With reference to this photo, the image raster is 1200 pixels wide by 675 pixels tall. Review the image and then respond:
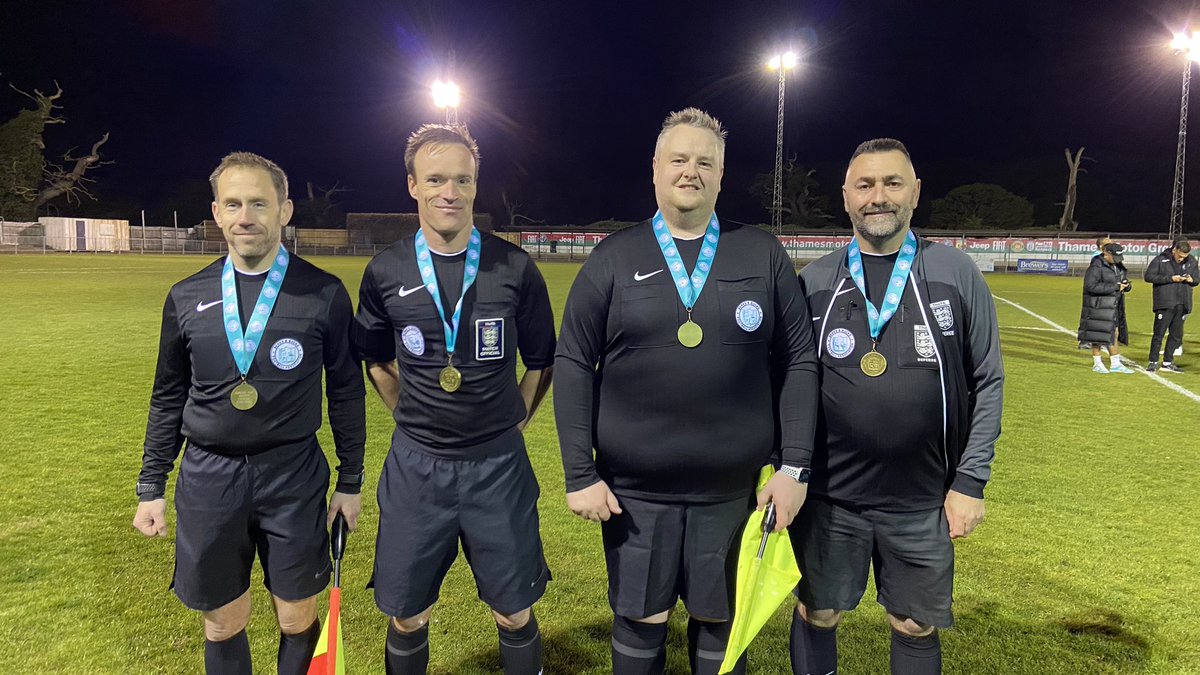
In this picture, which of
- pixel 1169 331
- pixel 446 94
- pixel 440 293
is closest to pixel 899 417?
pixel 440 293

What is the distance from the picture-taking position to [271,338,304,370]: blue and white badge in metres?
2.48

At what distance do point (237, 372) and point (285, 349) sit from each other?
18 centimetres

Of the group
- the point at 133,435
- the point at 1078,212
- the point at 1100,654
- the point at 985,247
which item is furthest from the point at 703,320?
the point at 1078,212

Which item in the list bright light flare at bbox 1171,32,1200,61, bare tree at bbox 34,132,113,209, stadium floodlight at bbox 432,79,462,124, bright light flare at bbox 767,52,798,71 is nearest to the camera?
stadium floodlight at bbox 432,79,462,124

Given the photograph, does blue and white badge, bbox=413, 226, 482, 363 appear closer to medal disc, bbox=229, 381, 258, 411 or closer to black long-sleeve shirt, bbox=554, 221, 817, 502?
black long-sleeve shirt, bbox=554, 221, 817, 502

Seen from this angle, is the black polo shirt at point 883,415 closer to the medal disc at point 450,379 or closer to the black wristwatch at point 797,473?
the black wristwatch at point 797,473

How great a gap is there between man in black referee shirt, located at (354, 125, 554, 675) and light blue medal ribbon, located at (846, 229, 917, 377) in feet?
4.19

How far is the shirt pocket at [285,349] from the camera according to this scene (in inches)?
97.5


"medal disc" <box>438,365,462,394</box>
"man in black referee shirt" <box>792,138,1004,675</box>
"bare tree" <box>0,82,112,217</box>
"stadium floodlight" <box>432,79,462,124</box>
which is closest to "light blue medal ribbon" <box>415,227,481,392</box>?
"medal disc" <box>438,365,462,394</box>

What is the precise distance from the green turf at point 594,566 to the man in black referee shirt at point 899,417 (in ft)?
2.63

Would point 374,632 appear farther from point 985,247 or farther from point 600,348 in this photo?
point 985,247

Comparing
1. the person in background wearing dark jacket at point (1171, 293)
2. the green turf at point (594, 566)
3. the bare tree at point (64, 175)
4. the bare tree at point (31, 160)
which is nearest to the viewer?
the green turf at point (594, 566)

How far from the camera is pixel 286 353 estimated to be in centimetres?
250

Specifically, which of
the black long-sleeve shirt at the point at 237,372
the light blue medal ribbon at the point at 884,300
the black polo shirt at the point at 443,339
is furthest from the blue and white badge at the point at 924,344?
the black long-sleeve shirt at the point at 237,372
